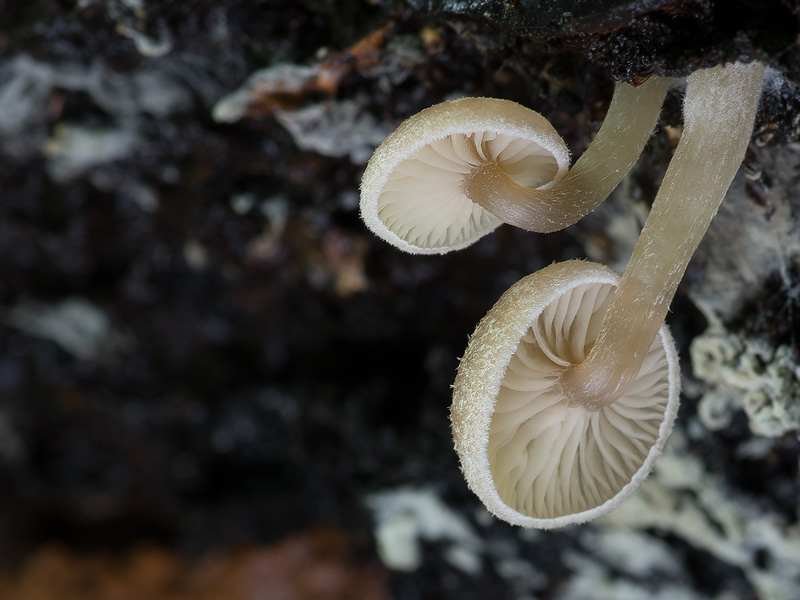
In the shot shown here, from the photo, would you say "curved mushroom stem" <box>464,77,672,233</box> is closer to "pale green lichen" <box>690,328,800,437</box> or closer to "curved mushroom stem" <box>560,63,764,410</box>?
"curved mushroom stem" <box>560,63,764,410</box>

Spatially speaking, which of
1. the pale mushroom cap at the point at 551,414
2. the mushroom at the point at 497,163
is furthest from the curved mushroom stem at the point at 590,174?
the pale mushroom cap at the point at 551,414

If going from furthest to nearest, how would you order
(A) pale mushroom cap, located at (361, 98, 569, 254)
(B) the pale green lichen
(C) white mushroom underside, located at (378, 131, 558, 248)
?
1. (B) the pale green lichen
2. (C) white mushroom underside, located at (378, 131, 558, 248)
3. (A) pale mushroom cap, located at (361, 98, 569, 254)

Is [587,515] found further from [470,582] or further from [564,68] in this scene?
[470,582]

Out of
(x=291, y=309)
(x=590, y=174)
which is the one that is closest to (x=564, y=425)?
(x=590, y=174)

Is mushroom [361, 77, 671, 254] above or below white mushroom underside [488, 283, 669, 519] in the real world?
above

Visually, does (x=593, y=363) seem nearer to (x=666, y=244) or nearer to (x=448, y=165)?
(x=666, y=244)

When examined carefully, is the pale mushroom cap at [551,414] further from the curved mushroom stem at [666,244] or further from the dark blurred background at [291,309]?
the dark blurred background at [291,309]

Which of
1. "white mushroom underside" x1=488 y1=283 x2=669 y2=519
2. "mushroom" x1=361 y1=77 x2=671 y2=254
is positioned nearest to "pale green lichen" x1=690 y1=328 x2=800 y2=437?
"white mushroom underside" x1=488 y1=283 x2=669 y2=519
